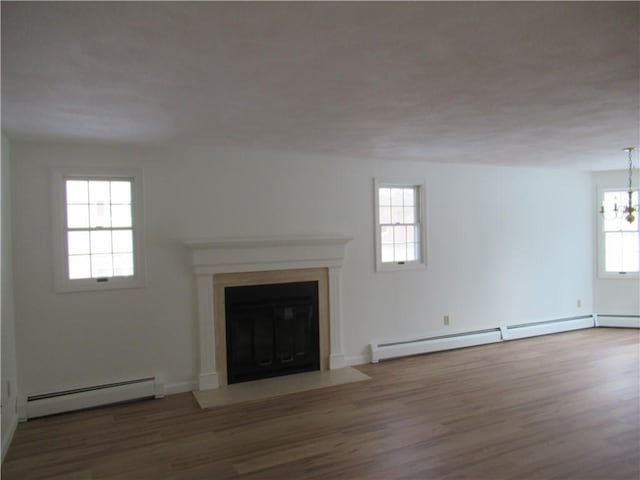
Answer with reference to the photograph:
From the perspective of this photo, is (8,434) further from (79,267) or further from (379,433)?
(379,433)

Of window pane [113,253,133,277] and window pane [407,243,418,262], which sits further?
window pane [407,243,418,262]

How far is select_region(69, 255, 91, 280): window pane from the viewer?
4484mm

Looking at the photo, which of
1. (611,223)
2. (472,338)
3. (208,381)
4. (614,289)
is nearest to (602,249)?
(611,223)

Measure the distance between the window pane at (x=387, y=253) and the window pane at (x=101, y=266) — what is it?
3.22 meters

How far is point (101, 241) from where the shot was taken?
461 centimetres

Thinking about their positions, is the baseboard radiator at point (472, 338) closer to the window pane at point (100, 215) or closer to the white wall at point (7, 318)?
the window pane at point (100, 215)

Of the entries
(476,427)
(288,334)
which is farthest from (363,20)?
(288,334)

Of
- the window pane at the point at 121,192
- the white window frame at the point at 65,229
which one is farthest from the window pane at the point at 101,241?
the window pane at the point at 121,192

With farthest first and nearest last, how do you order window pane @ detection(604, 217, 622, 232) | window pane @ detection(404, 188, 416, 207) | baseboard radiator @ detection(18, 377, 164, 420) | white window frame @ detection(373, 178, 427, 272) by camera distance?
window pane @ detection(604, 217, 622, 232) → window pane @ detection(404, 188, 416, 207) → white window frame @ detection(373, 178, 427, 272) → baseboard radiator @ detection(18, 377, 164, 420)

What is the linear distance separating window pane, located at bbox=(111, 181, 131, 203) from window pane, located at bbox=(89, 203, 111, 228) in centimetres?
12

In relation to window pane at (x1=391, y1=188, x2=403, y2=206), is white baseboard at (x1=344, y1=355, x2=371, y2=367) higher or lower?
lower

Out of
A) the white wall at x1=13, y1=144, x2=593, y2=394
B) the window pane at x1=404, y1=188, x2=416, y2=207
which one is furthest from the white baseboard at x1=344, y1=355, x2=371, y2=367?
the window pane at x1=404, y1=188, x2=416, y2=207

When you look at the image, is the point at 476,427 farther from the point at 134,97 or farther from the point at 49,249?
the point at 49,249

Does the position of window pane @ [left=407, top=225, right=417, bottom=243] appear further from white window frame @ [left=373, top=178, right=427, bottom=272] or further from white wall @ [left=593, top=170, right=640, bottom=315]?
white wall @ [left=593, top=170, right=640, bottom=315]
